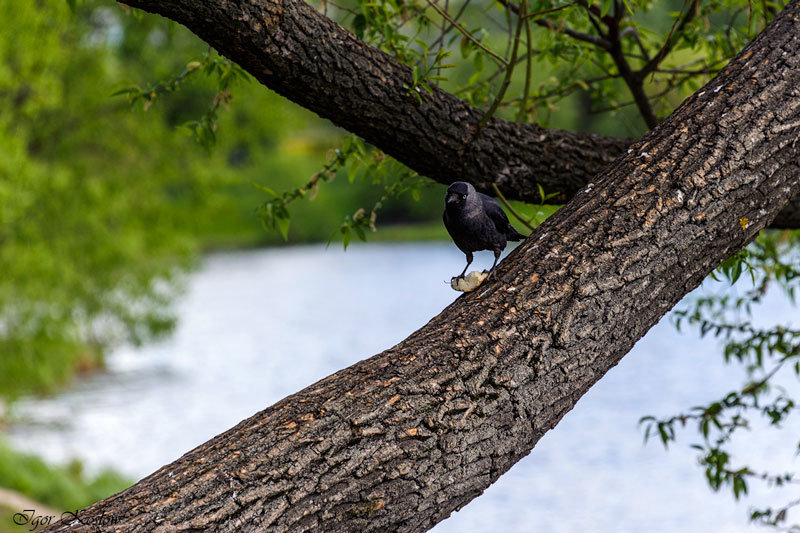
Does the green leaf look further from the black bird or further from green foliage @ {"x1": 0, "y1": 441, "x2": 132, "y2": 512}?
green foliage @ {"x1": 0, "y1": 441, "x2": 132, "y2": 512}

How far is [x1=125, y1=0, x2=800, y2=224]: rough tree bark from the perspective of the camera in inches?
88.5

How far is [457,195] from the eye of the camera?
2355 millimetres

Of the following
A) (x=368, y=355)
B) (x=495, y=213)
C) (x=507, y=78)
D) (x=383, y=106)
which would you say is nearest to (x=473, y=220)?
(x=495, y=213)

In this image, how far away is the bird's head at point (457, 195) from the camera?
235 centimetres

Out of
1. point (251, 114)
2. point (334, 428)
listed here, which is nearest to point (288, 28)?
point (334, 428)

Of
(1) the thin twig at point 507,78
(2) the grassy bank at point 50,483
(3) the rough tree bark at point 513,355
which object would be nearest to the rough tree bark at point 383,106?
(1) the thin twig at point 507,78

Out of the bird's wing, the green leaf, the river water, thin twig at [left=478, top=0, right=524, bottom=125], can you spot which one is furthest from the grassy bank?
the bird's wing

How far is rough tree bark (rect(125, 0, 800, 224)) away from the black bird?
43cm

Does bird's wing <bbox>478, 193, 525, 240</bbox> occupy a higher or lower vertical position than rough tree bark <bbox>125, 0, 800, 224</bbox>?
lower

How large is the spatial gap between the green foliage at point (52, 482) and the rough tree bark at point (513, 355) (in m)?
8.70

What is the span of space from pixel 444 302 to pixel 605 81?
18.1 meters

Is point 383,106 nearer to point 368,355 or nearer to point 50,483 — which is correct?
point 50,483

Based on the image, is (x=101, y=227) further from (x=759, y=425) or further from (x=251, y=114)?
(x=759, y=425)

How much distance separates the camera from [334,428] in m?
1.91
